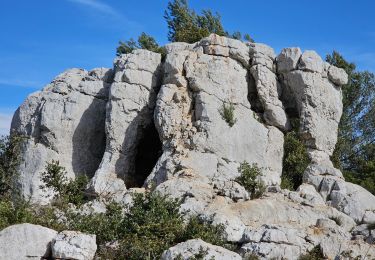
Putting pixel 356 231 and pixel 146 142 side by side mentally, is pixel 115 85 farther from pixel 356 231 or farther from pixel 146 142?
pixel 356 231

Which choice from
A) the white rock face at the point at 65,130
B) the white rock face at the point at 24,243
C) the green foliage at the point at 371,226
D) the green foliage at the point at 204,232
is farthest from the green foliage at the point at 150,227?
the white rock face at the point at 65,130

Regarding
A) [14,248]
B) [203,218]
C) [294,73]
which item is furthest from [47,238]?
[294,73]

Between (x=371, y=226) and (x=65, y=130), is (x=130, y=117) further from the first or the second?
(x=371, y=226)

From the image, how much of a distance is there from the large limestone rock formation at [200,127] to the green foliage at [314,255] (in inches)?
110

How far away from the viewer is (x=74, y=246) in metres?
20.2

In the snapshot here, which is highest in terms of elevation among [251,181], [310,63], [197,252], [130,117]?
[310,63]

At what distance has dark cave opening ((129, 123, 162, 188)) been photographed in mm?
33719

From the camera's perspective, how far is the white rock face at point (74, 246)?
65.6ft

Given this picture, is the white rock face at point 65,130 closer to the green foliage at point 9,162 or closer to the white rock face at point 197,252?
the green foliage at point 9,162

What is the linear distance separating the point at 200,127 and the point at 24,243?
41.7 ft

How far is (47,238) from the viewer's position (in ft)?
67.6

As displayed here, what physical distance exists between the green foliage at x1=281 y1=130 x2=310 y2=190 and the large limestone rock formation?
17.9 inches

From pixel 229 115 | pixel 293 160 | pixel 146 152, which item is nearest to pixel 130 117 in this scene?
pixel 146 152

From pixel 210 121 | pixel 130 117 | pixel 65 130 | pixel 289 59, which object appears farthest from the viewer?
pixel 65 130
